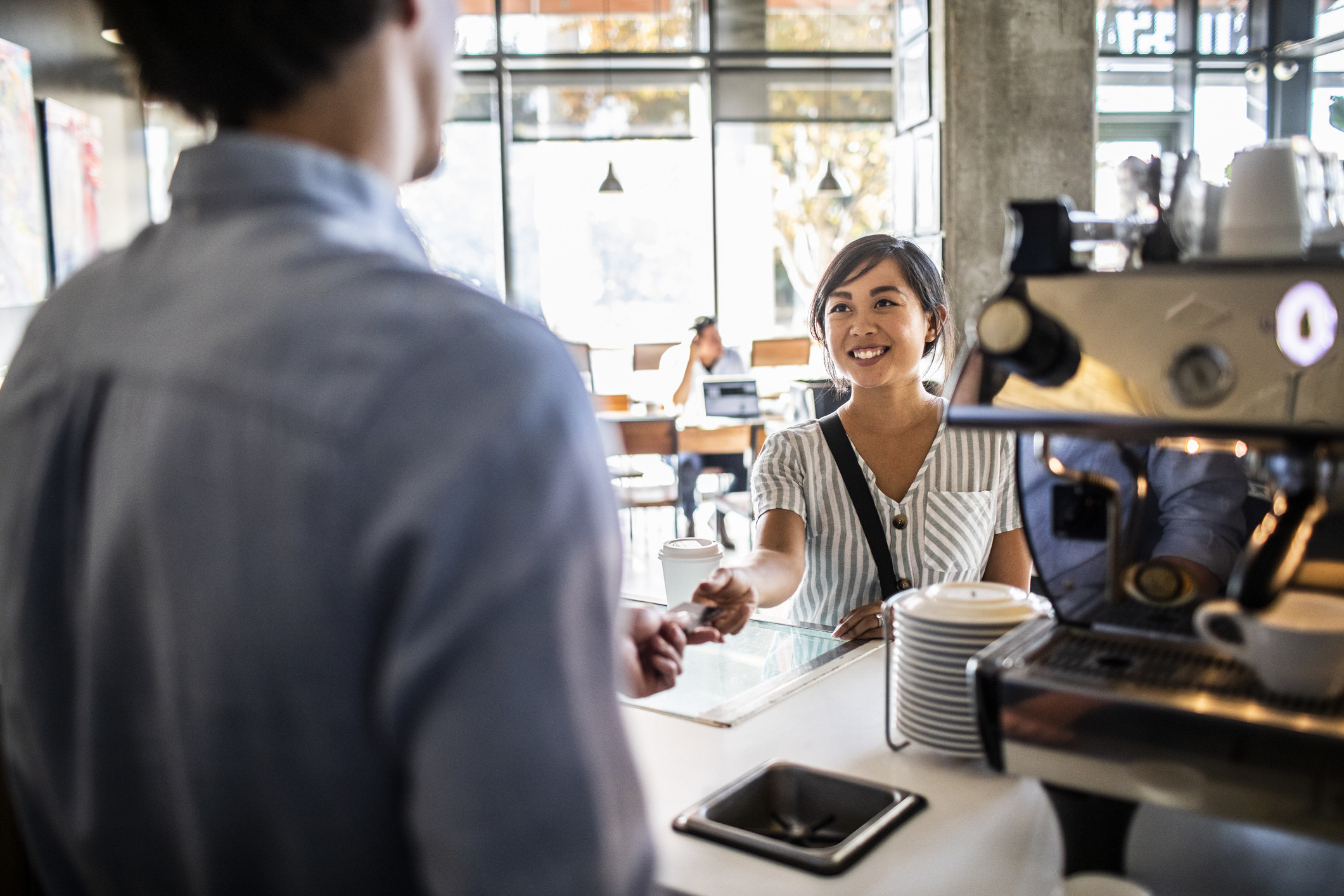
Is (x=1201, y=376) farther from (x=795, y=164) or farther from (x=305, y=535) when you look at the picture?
(x=795, y=164)

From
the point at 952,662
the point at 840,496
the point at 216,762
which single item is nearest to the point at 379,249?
the point at 216,762

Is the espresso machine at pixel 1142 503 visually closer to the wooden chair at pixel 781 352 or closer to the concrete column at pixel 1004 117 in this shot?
the concrete column at pixel 1004 117

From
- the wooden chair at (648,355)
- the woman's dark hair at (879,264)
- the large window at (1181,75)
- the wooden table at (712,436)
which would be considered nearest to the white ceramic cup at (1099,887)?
the woman's dark hair at (879,264)

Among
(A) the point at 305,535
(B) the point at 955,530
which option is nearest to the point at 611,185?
(B) the point at 955,530

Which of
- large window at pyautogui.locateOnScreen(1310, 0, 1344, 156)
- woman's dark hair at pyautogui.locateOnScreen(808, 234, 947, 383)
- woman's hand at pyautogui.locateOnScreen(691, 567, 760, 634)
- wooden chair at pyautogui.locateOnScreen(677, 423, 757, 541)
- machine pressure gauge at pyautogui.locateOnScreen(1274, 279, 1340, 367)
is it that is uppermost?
large window at pyautogui.locateOnScreen(1310, 0, 1344, 156)

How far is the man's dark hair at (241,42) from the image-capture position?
0.57 meters

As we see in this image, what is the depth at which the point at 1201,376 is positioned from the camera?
32.6 inches

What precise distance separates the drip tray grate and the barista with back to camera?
3.25ft

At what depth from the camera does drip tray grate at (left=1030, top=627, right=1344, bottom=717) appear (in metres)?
0.83

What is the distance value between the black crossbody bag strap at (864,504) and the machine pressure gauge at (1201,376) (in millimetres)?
1205

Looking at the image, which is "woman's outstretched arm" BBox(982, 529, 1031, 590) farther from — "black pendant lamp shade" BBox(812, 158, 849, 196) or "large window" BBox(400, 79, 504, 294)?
"large window" BBox(400, 79, 504, 294)

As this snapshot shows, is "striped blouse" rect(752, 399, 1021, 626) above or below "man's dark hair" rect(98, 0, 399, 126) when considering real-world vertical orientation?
below

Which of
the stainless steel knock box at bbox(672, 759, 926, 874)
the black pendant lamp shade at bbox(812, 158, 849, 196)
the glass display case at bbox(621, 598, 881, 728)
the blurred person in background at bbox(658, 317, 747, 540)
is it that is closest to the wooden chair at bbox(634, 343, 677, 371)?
the blurred person in background at bbox(658, 317, 747, 540)

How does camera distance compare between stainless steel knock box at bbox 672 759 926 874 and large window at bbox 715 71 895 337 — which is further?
large window at bbox 715 71 895 337
